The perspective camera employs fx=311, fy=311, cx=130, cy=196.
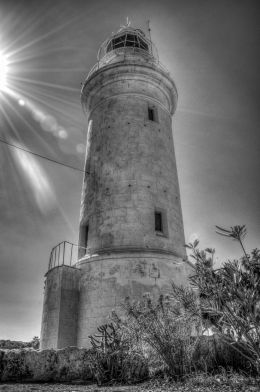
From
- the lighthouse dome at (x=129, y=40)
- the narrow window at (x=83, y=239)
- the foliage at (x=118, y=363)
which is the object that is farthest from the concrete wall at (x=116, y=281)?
the lighthouse dome at (x=129, y=40)

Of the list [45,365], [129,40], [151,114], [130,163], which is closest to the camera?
[45,365]

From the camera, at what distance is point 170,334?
18.3 ft

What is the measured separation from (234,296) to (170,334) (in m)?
1.43

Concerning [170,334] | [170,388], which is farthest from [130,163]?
[170,388]

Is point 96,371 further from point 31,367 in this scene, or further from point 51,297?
point 51,297

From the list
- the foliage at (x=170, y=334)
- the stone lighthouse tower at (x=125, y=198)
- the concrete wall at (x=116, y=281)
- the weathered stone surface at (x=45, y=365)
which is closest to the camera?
the weathered stone surface at (x=45, y=365)

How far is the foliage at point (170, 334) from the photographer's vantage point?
5375mm

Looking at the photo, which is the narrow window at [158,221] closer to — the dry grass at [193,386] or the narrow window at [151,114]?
the narrow window at [151,114]

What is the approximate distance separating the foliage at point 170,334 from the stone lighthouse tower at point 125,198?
4.15 meters

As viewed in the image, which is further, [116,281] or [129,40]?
[129,40]

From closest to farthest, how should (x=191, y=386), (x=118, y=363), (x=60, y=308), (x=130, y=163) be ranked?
(x=191, y=386) < (x=118, y=363) < (x=60, y=308) < (x=130, y=163)

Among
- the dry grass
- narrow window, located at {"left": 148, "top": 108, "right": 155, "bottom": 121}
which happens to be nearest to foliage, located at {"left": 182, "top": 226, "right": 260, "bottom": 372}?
the dry grass

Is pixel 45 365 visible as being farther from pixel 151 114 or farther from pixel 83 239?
pixel 151 114

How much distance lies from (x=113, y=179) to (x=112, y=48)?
1089 cm
